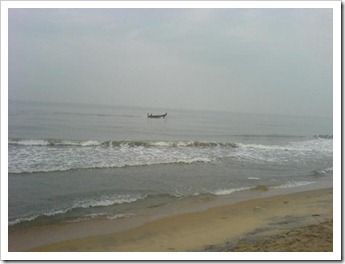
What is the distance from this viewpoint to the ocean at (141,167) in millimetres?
3289

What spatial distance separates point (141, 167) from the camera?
4520 millimetres

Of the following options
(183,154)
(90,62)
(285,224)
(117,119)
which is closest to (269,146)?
(183,154)

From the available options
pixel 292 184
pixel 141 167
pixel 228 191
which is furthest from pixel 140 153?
pixel 292 184

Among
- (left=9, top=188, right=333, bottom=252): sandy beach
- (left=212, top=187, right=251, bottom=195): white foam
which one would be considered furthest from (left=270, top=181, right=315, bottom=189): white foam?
(left=9, top=188, right=333, bottom=252): sandy beach

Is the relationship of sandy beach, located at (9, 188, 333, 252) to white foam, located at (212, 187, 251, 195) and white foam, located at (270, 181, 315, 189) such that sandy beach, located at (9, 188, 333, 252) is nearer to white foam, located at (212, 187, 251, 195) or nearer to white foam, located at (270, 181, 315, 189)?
white foam, located at (212, 187, 251, 195)

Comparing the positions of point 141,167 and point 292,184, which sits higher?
point 141,167

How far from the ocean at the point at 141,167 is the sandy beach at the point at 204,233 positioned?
252mm

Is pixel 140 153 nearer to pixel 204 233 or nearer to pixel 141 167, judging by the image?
pixel 141 167

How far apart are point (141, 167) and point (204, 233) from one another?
175 cm

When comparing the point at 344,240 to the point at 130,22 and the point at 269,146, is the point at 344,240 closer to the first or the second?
the point at 130,22

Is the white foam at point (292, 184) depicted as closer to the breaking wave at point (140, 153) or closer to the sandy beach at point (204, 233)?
the breaking wave at point (140, 153)

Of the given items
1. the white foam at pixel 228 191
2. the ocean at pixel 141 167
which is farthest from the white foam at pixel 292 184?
the white foam at pixel 228 191

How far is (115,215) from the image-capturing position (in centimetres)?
325

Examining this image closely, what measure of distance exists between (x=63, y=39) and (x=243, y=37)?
1.65m
